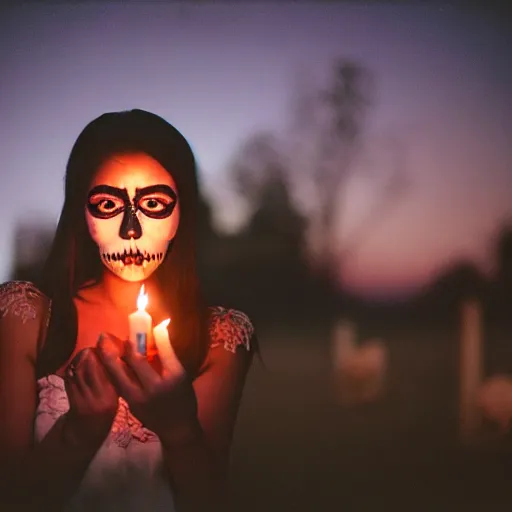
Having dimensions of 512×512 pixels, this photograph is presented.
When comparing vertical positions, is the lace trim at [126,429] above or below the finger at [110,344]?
below

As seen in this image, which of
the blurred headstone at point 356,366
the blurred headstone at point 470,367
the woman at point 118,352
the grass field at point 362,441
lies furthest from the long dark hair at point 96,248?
the blurred headstone at point 470,367

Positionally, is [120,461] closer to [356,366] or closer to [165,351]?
[165,351]

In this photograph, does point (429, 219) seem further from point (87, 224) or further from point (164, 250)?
point (87, 224)

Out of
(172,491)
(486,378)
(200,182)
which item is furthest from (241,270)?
(486,378)

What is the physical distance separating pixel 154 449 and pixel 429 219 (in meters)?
0.92

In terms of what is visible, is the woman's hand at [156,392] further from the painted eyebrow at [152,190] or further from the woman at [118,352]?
the painted eyebrow at [152,190]

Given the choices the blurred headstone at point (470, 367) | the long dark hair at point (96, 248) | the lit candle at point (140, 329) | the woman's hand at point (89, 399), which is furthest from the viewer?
the blurred headstone at point (470, 367)

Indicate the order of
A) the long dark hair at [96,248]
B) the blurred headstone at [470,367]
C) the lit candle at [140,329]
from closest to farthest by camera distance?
the lit candle at [140,329] < the long dark hair at [96,248] < the blurred headstone at [470,367]

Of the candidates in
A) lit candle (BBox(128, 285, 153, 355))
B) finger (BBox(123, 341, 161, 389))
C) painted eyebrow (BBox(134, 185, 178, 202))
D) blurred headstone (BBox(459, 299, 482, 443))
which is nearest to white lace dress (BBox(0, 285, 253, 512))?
finger (BBox(123, 341, 161, 389))

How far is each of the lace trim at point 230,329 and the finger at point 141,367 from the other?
0.69 feet

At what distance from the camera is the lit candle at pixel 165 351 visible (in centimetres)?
187

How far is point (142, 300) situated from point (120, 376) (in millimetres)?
193

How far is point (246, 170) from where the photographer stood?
2084 mm

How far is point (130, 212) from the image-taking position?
1.99m
